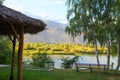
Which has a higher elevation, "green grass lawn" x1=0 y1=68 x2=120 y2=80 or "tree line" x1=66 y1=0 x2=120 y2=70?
"tree line" x1=66 y1=0 x2=120 y2=70

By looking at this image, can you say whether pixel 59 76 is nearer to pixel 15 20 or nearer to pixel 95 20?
pixel 15 20

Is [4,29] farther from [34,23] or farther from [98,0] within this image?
[98,0]

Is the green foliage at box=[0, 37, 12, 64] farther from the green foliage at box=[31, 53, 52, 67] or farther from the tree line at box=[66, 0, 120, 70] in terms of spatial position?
the tree line at box=[66, 0, 120, 70]

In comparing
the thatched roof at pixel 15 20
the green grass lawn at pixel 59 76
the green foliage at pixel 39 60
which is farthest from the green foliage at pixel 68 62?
the thatched roof at pixel 15 20

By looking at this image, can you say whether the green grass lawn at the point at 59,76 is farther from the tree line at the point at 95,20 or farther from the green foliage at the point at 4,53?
the green foliage at the point at 4,53

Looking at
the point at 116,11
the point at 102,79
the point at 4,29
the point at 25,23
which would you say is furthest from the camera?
the point at 116,11

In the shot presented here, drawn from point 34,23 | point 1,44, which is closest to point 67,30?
point 1,44

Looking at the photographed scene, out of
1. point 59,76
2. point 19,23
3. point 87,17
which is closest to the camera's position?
point 19,23

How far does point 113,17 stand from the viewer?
23766 mm

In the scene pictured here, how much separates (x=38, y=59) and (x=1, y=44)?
696 cm

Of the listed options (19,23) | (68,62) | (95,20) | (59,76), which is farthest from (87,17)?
(19,23)

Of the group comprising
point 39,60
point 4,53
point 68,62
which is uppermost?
point 4,53

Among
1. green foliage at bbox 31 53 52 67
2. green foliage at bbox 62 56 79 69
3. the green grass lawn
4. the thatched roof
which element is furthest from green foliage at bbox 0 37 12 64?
the thatched roof

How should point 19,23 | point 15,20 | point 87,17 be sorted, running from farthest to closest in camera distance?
point 87,17
point 19,23
point 15,20
